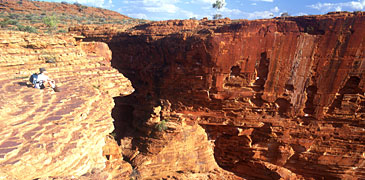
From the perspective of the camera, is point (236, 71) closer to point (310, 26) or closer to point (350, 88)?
point (310, 26)

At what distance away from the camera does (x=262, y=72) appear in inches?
409

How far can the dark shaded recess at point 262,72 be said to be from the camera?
10.1 m

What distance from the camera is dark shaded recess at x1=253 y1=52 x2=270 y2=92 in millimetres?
10070

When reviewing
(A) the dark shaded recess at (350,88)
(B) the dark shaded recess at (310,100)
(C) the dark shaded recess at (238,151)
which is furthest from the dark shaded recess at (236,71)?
(A) the dark shaded recess at (350,88)

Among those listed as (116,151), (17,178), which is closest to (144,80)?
(116,151)

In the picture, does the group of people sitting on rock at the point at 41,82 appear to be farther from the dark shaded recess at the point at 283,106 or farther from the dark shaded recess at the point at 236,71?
the dark shaded recess at the point at 283,106

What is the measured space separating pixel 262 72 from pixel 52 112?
1000 cm

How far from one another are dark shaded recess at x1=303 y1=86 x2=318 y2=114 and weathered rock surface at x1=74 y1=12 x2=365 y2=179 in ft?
0.15

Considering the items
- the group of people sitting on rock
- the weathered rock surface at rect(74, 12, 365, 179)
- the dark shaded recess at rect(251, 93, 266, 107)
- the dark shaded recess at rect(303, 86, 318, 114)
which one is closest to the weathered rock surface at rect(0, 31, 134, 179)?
the group of people sitting on rock

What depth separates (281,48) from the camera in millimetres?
9555

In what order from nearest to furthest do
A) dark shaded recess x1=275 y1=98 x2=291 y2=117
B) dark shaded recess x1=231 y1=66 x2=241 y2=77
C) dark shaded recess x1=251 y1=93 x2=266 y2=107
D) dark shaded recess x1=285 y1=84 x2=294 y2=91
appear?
dark shaded recess x1=285 y1=84 x2=294 y2=91 < dark shaded recess x1=275 y1=98 x2=291 y2=117 < dark shaded recess x1=231 y1=66 x2=241 y2=77 < dark shaded recess x1=251 y1=93 x2=266 y2=107

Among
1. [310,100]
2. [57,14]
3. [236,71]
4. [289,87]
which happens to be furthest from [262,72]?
[57,14]

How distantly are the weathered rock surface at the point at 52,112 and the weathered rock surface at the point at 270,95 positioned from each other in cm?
667

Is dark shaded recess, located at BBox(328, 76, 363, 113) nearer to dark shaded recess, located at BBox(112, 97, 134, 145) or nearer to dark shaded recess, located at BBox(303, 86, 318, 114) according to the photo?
dark shaded recess, located at BBox(303, 86, 318, 114)
